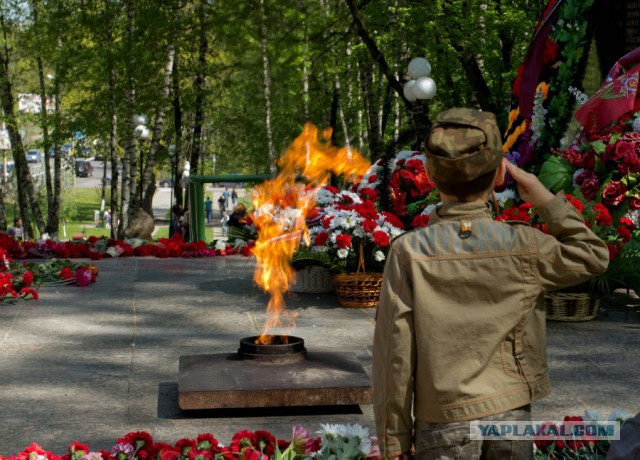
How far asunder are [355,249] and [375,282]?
498mm

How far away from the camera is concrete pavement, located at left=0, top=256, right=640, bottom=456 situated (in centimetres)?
543

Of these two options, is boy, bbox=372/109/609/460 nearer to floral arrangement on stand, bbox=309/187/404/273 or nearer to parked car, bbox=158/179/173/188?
floral arrangement on stand, bbox=309/187/404/273

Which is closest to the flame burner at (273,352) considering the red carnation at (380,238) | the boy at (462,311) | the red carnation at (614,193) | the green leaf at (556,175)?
the boy at (462,311)

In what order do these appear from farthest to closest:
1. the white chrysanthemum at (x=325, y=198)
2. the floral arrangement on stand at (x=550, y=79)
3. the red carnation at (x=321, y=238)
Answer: the floral arrangement on stand at (x=550, y=79) < the white chrysanthemum at (x=325, y=198) < the red carnation at (x=321, y=238)

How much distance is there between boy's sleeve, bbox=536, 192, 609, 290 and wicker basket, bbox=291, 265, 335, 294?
21.9 feet

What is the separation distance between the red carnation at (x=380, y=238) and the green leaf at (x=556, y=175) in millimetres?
2095

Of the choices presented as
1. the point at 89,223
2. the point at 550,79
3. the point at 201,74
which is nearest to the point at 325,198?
the point at 550,79

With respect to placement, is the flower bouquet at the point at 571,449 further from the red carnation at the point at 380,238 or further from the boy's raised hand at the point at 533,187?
the red carnation at the point at 380,238

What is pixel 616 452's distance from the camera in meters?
3.16

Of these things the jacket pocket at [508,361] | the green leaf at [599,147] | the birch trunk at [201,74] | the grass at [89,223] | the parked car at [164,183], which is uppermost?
the birch trunk at [201,74]

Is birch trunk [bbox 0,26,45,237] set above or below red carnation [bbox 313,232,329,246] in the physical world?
above

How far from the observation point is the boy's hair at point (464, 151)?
298cm

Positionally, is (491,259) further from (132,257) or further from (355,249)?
(132,257)

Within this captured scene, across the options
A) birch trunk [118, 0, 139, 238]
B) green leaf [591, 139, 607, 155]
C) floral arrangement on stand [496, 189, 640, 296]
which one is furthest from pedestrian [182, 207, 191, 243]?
floral arrangement on stand [496, 189, 640, 296]
